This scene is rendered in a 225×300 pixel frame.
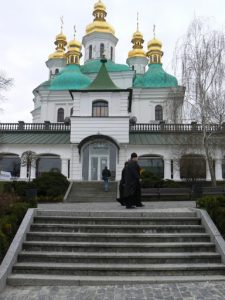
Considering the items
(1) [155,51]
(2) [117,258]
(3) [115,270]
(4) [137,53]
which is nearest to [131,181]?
(2) [117,258]

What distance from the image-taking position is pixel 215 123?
2512 centimetres

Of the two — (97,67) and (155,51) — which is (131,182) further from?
(155,51)

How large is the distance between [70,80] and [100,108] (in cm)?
1478

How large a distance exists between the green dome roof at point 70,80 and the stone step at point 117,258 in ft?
119

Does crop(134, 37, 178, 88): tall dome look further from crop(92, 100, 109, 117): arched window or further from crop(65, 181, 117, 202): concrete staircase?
crop(65, 181, 117, 202): concrete staircase

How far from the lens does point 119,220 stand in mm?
9172

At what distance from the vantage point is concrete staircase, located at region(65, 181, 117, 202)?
840 inches

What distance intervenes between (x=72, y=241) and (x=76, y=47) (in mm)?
44089

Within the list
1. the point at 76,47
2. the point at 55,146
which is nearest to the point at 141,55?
the point at 76,47

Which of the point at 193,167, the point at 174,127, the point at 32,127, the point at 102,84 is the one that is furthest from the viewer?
the point at 32,127

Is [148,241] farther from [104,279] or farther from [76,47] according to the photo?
[76,47]

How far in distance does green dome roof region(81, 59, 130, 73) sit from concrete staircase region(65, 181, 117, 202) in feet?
76.5

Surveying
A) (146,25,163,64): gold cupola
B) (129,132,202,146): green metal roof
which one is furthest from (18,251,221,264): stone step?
(146,25,163,64): gold cupola

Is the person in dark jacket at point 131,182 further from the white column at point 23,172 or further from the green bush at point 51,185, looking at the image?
the white column at point 23,172
